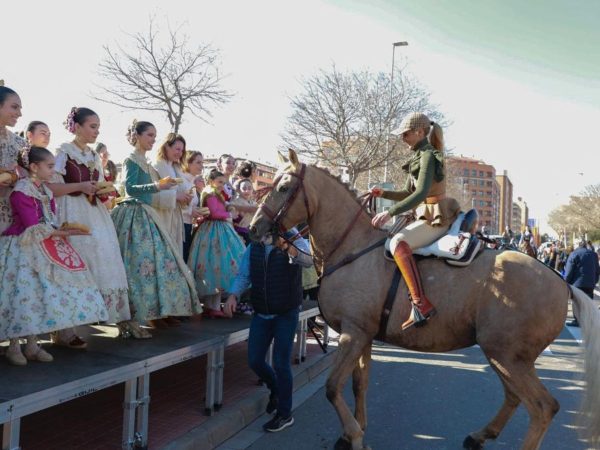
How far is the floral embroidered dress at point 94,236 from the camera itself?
4.48 m

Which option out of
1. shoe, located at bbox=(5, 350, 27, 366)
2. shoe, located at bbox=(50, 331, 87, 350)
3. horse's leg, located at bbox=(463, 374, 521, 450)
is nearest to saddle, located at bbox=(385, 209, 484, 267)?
horse's leg, located at bbox=(463, 374, 521, 450)

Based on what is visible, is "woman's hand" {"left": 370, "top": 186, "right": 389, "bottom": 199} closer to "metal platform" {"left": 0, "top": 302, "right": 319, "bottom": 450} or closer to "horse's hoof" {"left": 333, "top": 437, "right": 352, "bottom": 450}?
"metal platform" {"left": 0, "top": 302, "right": 319, "bottom": 450}

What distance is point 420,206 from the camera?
15.0 ft

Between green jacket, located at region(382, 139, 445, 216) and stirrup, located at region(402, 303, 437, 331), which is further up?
green jacket, located at region(382, 139, 445, 216)

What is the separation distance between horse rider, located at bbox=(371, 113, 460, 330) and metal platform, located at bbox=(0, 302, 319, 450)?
6.03ft

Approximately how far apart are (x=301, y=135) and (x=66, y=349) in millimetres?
21931

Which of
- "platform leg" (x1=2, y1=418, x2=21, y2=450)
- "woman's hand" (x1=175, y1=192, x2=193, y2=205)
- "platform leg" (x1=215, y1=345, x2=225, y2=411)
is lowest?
"platform leg" (x1=215, y1=345, x2=225, y2=411)

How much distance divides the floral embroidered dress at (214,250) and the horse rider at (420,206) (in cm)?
231

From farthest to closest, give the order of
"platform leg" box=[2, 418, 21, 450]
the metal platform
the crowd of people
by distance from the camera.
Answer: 1. the crowd of people
2. the metal platform
3. "platform leg" box=[2, 418, 21, 450]

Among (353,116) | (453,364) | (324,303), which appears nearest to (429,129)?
(324,303)

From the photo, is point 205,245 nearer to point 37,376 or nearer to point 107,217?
point 107,217

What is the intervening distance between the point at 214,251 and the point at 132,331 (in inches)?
66.8

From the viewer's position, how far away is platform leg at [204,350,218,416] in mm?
4931

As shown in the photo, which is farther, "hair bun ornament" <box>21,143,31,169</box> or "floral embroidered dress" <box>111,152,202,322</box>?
"floral embroidered dress" <box>111,152,202,322</box>
